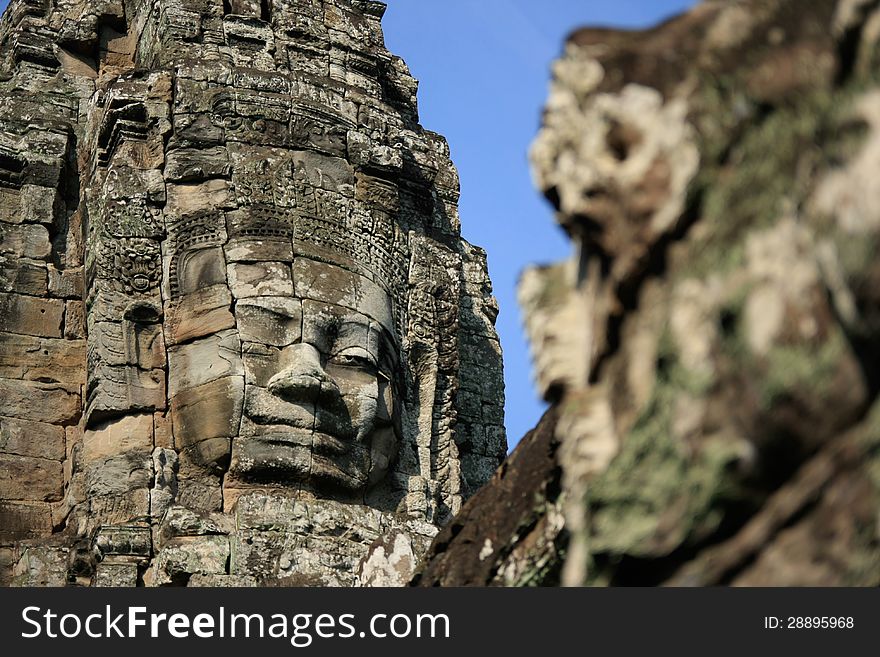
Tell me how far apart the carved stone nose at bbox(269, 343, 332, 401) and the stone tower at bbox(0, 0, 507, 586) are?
2cm

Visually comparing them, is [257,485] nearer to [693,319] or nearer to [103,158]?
[103,158]

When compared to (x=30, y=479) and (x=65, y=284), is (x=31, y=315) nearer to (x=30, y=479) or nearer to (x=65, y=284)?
A: (x=65, y=284)

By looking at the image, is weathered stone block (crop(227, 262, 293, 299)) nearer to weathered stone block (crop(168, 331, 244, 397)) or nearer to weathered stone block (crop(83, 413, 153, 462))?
weathered stone block (crop(168, 331, 244, 397))

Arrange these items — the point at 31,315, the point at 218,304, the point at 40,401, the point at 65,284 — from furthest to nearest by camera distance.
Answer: the point at 65,284 → the point at 31,315 → the point at 40,401 → the point at 218,304

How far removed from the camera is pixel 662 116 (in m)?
5.14

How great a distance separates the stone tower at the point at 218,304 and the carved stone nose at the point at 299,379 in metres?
0.02

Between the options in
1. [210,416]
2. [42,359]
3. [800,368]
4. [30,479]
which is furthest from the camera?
[42,359]

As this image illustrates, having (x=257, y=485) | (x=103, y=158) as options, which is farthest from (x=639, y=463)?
(x=103, y=158)

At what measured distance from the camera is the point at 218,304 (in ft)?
44.1

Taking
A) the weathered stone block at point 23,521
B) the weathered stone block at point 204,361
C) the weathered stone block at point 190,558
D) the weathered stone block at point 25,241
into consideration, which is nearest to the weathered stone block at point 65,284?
the weathered stone block at point 25,241

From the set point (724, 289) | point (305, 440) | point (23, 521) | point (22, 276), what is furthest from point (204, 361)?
point (724, 289)

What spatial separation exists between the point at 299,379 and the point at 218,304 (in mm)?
919

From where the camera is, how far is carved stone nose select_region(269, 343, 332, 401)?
13023 millimetres

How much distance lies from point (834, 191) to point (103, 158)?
1069 cm
